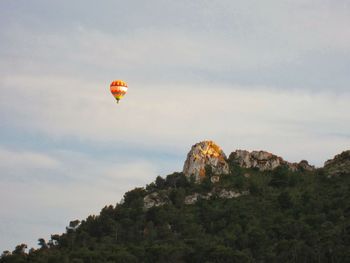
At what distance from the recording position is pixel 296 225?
188m

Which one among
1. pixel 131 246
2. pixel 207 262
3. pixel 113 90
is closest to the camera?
pixel 207 262

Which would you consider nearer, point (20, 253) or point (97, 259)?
point (97, 259)

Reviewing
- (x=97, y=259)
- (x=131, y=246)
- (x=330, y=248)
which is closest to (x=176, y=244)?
(x=131, y=246)

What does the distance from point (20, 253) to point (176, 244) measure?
A: 31.8 m

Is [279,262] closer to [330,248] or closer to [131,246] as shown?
[330,248]

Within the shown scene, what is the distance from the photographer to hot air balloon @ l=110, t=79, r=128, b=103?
19438 centimetres

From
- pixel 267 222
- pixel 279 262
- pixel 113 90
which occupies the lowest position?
pixel 279 262

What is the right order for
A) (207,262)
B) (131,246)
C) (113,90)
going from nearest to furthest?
(207,262) → (131,246) → (113,90)

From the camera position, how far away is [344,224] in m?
186

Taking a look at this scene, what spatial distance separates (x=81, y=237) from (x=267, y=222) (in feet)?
129

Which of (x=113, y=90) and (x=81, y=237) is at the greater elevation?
(x=113, y=90)

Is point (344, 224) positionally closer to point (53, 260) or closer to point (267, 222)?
point (267, 222)

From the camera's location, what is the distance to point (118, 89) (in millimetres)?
194875

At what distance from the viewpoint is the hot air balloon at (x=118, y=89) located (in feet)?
638
